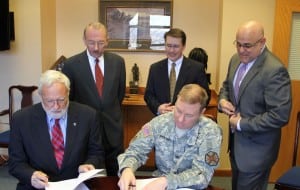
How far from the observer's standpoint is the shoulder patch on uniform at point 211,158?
1.77 meters

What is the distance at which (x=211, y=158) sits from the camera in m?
1.78

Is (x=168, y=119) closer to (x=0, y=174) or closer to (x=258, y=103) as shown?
(x=258, y=103)

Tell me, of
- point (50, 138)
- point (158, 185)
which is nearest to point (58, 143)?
point (50, 138)

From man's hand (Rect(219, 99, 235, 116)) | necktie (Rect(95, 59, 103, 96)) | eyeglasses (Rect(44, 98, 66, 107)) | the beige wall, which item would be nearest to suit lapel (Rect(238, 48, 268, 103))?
man's hand (Rect(219, 99, 235, 116))

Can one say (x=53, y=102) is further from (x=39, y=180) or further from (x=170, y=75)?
(x=170, y=75)

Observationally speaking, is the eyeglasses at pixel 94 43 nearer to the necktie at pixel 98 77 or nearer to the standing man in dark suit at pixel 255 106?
the necktie at pixel 98 77

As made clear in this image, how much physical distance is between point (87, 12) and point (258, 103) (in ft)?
8.82

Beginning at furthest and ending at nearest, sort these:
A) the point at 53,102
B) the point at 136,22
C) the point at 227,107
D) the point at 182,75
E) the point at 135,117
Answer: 1. the point at 136,22
2. the point at 135,117
3. the point at 182,75
4. the point at 227,107
5. the point at 53,102

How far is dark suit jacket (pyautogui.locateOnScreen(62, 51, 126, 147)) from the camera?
247cm

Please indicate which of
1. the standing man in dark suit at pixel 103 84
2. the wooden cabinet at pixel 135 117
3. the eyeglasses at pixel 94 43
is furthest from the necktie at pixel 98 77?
the wooden cabinet at pixel 135 117

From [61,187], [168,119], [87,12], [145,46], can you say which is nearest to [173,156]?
[168,119]

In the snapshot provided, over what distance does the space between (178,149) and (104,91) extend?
86 cm

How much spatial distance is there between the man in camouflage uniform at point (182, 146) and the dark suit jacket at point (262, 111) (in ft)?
1.29

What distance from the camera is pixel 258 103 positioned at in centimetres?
213
